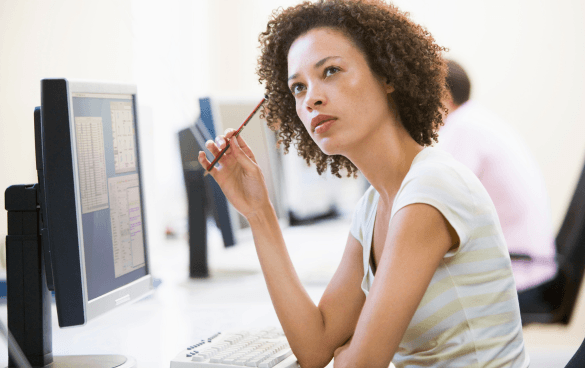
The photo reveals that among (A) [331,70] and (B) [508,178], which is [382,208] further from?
(B) [508,178]

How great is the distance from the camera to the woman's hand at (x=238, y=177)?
1064 mm

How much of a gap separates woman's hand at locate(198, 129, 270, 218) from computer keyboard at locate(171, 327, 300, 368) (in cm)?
24

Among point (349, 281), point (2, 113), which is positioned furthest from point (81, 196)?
point (2, 113)

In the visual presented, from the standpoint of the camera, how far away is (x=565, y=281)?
1.92 m

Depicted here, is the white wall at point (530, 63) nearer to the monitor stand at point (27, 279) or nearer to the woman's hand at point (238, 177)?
the woman's hand at point (238, 177)

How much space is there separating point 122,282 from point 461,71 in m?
1.62

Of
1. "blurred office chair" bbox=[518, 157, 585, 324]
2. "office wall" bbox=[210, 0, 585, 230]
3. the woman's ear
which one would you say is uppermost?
"office wall" bbox=[210, 0, 585, 230]

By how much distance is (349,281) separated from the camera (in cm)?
106

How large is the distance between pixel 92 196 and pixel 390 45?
59 centimetres

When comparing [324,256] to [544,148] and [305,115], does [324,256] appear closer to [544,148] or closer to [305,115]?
[305,115]

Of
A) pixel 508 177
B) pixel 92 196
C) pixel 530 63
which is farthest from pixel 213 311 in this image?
pixel 530 63

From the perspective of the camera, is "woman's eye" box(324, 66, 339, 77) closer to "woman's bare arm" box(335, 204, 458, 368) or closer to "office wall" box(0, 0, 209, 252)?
"woman's bare arm" box(335, 204, 458, 368)

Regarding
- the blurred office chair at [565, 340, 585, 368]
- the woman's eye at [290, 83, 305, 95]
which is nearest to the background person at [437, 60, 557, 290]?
the woman's eye at [290, 83, 305, 95]

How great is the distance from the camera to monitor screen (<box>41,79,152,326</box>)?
2.85 feet
